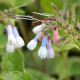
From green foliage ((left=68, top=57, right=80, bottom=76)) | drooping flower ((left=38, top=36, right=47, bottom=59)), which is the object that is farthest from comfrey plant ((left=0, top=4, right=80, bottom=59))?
green foliage ((left=68, top=57, right=80, bottom=76))

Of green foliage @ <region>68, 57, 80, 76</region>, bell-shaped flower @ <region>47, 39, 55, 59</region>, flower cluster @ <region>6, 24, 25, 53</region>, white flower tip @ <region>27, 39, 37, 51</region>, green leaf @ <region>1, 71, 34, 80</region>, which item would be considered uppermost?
flower cluster @ <region>6, 24, 25, 53</region>

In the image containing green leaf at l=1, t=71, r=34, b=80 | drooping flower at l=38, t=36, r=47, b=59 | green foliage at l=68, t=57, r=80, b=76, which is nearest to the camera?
drooping flower at l=38, t=36, r=47, b=59

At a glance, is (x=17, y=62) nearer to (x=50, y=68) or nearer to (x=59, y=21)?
(x=59, y=21)

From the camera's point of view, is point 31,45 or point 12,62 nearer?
point 31,45

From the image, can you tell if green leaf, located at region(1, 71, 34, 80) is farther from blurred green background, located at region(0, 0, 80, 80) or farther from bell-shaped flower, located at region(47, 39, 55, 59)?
bell-shaped flower, located at region(47, 39, 55, 59)

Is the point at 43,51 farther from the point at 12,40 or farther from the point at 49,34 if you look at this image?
the point at 12,40

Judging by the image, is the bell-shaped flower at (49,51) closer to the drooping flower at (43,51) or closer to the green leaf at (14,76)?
the drooping flower at (43,51)

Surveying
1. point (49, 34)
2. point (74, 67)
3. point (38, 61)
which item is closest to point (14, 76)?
point (49, 34)

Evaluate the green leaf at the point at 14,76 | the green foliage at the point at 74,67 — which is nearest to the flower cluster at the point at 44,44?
the green leaf at the point at 14,76
